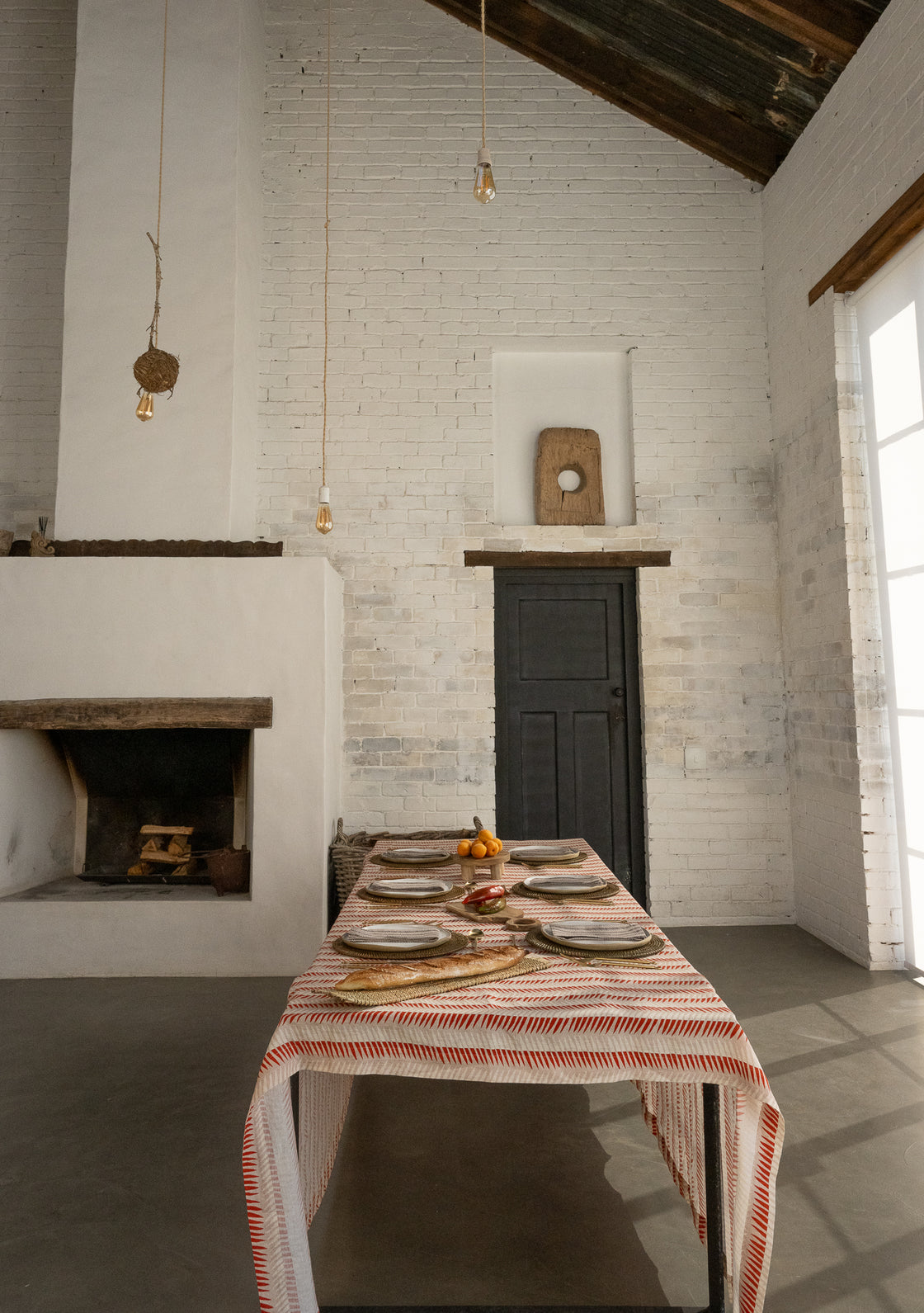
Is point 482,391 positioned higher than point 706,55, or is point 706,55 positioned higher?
point 706,55

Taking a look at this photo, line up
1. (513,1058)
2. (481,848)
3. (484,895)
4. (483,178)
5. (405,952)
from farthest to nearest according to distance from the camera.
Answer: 1. (481,848)
2. (483,178)
3. (484,895)
4. (405,952)
5. (513,1058)

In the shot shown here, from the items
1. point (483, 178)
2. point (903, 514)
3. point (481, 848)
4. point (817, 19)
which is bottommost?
point (481, 848)

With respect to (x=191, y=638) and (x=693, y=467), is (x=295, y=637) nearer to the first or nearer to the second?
(x=191, y=638)

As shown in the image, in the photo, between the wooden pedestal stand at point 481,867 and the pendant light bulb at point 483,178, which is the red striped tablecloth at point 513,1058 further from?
the pendant light bulb at point 483,178

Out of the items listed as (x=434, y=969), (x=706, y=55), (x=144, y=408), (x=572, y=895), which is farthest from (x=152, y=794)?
(x=706, y=55)

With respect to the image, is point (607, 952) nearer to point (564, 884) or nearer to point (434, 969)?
point (434, 969)

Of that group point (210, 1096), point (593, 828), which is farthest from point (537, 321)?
point (210, 1096)

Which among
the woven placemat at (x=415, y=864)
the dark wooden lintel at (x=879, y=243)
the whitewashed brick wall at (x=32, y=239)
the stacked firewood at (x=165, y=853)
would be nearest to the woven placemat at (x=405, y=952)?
the woven placemat at (x=415, y=864)

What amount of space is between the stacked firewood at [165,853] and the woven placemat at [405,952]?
289 centimetres

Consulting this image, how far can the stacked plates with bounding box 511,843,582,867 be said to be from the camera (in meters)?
2.70

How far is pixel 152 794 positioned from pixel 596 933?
341 cm

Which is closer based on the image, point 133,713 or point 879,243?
point 879,243

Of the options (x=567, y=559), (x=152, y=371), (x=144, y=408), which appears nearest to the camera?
(x=144, y=408)

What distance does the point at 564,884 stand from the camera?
2.36 m
